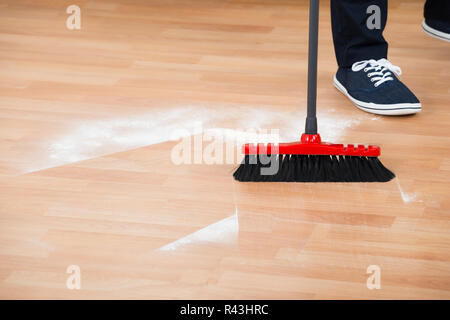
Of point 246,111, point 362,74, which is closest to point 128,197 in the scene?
point 246,111

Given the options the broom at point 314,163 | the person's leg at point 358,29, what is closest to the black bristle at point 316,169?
the broom at point 314,163

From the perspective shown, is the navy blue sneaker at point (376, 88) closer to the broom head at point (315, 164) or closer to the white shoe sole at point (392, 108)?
the white shoe sole at point (392, 108)

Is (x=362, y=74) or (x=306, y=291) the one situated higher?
(x=362, y=74)

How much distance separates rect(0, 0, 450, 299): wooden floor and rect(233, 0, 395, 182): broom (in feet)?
0.08

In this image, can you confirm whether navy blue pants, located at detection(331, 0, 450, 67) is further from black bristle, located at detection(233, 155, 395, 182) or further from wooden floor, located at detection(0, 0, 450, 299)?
black bristle, located at detection(233, 155, 395, 182)

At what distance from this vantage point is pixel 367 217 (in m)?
1.35

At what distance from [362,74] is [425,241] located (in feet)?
2.26

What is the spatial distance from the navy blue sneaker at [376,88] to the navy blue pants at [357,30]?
0.02 meters

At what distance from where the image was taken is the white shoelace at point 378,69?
183 centimetres

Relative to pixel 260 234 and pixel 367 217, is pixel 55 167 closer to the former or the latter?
pixel 260 234

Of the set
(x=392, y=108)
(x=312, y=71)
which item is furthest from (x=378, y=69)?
(x=312, y=71)

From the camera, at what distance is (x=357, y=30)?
6.07ft

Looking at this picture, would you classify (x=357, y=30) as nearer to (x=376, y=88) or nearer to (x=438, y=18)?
(x=376, y=88)

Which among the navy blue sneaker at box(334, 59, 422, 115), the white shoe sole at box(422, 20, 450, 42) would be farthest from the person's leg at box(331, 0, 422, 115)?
the white shoe sole at box(422, 20, 450, 42)
